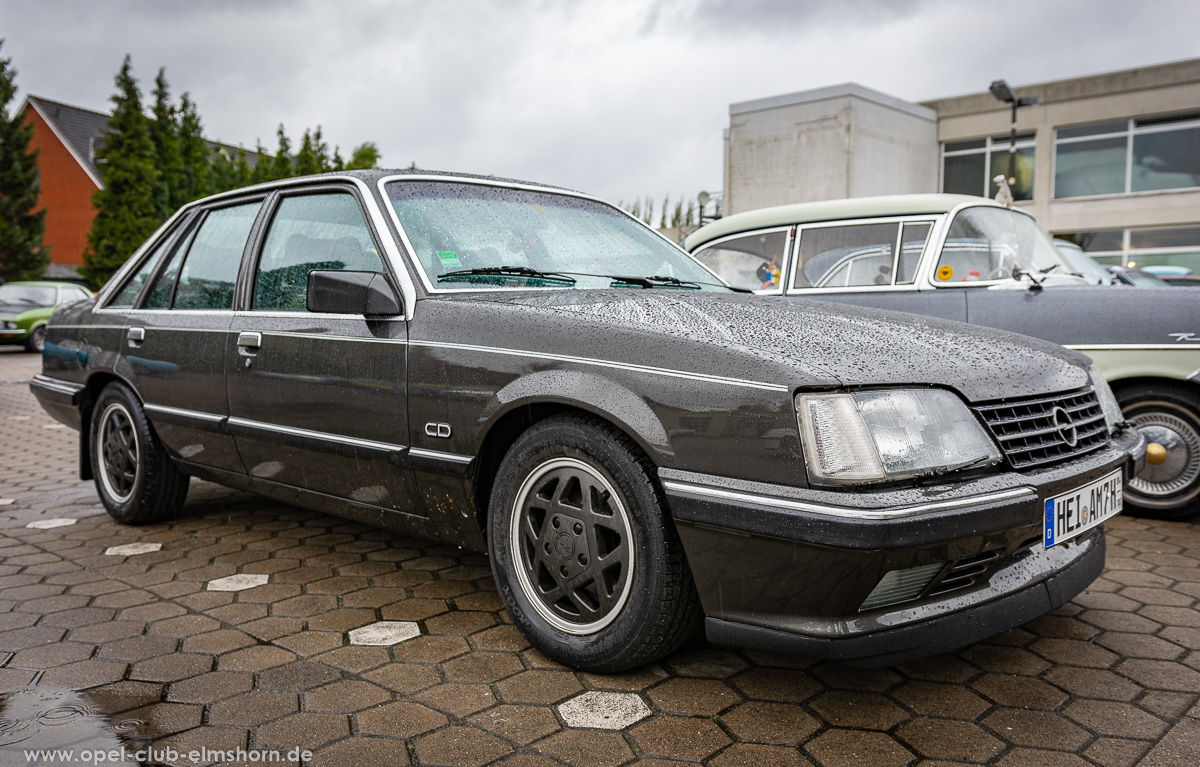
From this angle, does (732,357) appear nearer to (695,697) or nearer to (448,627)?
(695,697)

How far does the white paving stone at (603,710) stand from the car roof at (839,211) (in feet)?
12.6

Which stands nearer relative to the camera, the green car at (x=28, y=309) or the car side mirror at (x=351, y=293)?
the car side mirror at (x=351, y=293)

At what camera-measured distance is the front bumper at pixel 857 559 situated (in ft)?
6.37

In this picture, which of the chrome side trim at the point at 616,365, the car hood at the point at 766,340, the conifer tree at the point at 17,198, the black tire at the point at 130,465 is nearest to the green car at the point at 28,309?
the conifer tree at the point at 17,198

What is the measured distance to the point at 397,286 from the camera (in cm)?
293

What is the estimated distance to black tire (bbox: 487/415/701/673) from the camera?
2270mm

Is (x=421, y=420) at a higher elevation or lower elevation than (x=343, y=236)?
lower

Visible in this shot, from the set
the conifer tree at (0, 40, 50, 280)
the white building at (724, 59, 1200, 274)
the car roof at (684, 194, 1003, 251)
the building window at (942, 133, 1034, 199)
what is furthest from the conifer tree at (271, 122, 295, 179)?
the car roof at (684, 194, 1003, 251)

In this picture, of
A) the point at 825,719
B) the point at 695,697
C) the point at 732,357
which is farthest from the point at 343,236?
the point at 825,719

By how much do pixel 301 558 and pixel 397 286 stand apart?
149cm

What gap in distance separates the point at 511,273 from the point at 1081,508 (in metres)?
1.90

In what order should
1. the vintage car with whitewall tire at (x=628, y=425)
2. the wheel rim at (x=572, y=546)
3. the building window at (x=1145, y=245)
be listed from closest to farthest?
the vintage car with whitewall tire at (x=628, y=425), the wheel rim at (x=572, y=546), the building window at (x=1145, y=245)

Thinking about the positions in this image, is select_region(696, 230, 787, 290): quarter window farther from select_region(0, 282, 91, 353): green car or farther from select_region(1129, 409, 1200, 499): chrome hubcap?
select_region(0, 282, 91, 353): green car

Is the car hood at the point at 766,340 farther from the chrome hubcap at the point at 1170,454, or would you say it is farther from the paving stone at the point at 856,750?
the chrome hubcap at the point at 1170,454
